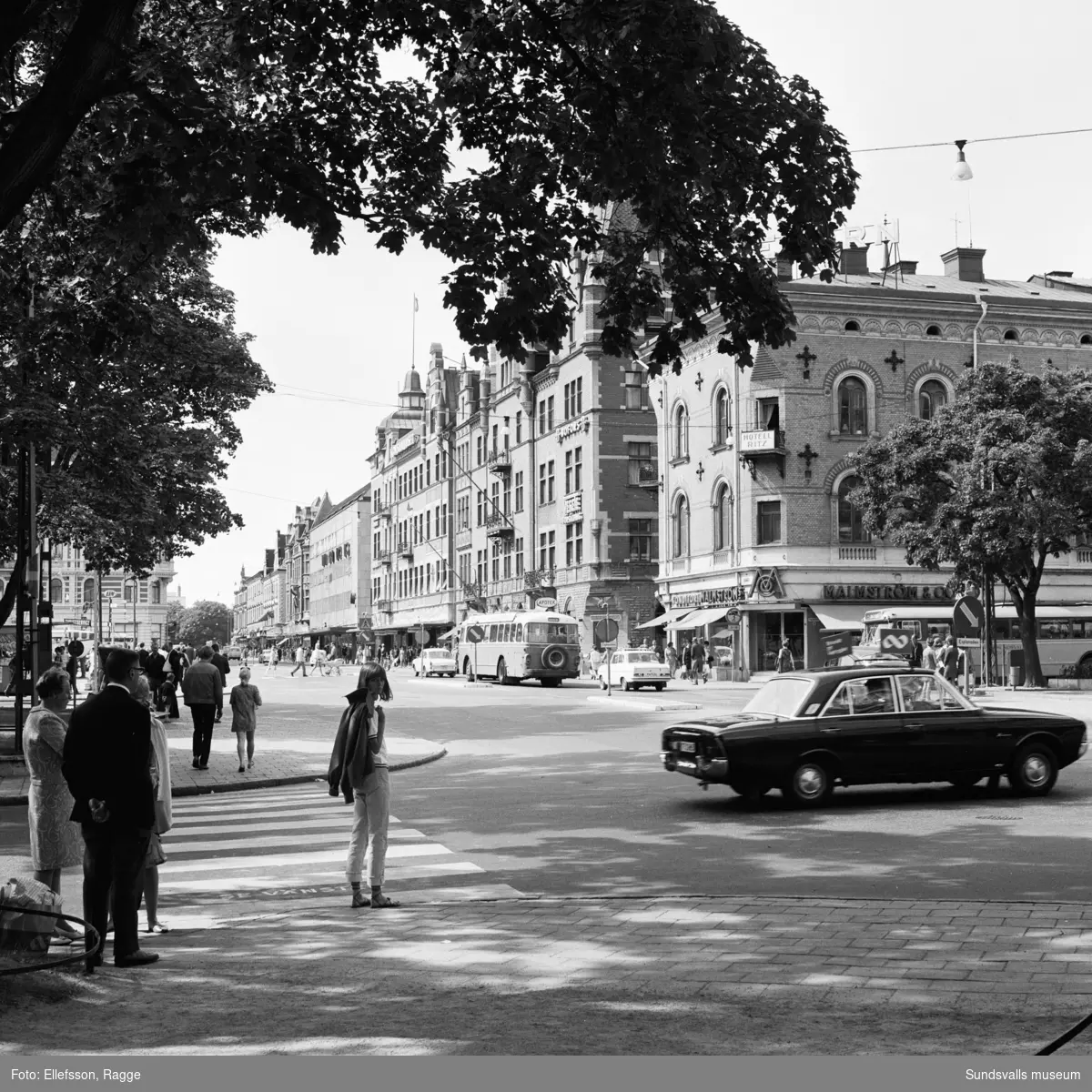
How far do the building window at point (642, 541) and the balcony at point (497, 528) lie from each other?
12.5 metres

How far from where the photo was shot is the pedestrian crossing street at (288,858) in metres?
10.3

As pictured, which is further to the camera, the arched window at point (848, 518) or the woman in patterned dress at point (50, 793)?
the arched window at point (848, 518)

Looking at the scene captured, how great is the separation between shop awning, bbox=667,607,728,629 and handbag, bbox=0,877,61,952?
48.8m

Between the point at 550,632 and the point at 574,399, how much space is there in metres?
22.2

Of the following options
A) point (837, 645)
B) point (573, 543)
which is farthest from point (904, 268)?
point (837, 645)

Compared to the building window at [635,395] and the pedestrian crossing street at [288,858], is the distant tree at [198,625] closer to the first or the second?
the building window at [635,395]

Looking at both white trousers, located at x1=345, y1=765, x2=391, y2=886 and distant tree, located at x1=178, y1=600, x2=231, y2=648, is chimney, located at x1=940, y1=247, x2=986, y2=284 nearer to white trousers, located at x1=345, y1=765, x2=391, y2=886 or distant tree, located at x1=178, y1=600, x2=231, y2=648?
white trousers, located at x1=345, y1=765, x2=391, y2=886

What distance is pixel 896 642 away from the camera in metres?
33.7

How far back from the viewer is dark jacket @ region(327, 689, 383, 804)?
984 cm

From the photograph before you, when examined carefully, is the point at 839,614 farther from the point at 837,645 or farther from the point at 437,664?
the point at 437,664

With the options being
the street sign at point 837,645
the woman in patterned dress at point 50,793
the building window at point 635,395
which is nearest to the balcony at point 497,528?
the building window at point 635,395

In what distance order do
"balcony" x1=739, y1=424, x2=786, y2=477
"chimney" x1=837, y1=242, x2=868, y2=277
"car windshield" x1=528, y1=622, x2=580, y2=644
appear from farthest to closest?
1. "chimney" x1=837, y1=242, x2=868, y2=277
2. "balcony" x1=739, y1=424, x2=786, y2=477
3. "car windshield" x1=528, y1=622, x2=580, y2=644

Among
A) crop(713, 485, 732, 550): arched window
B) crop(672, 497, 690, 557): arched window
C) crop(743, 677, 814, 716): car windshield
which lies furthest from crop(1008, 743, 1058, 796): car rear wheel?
crop(672, 497, 690, 557): arched window

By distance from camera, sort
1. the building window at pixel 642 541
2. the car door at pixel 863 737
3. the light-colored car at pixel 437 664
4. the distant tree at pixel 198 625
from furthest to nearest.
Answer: the distant tree at pixel 198 625 → the building window at pixel 642 541 → the light-colored car at pixel 437 664 → the car door at pixel 863 737
